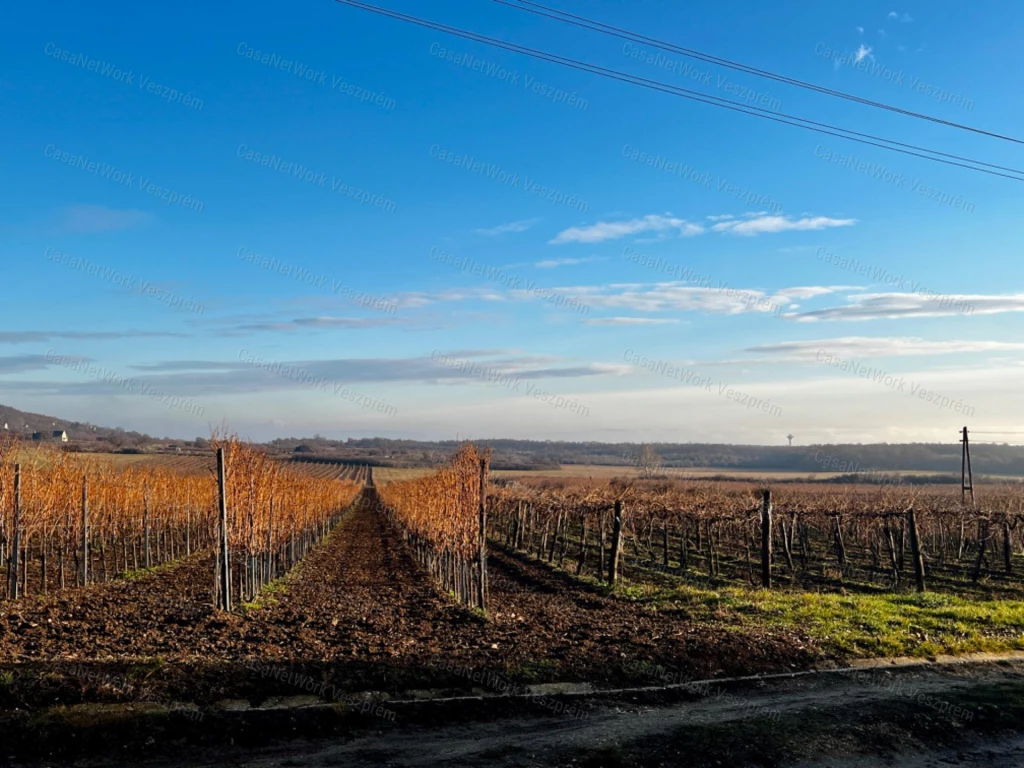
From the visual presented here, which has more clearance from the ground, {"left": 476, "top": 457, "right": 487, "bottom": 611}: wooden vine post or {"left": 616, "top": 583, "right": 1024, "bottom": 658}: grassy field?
{"left": 476, "top": 457, "right": 487, "bottom": 611}: wooden vine post

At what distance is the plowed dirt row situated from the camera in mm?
9234

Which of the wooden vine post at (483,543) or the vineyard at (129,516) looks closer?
the wooden vine post at (483,543)

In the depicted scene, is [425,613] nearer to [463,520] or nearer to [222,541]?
[463,520]

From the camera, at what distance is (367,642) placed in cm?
1116

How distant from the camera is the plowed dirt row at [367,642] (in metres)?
9.23

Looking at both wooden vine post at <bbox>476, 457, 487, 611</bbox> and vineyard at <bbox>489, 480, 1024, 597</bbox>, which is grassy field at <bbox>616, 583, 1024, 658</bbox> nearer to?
wooden vine post at <bbox>476, 457, 487, 611</bbox>

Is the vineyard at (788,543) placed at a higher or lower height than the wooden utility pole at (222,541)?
lower

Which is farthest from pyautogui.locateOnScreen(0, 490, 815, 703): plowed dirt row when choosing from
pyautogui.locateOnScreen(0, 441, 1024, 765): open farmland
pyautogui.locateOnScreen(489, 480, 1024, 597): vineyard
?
pyautogui.locateOnScreen(489, 480, 1024, 597): vineyard

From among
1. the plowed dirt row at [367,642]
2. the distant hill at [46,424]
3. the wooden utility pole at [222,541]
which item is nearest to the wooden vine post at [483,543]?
the plowed dirt row at [367,642]

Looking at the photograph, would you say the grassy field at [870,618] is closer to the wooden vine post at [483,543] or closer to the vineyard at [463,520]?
the wooden vine post at [483,543]

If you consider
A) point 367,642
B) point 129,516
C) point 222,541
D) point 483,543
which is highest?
point 222,541

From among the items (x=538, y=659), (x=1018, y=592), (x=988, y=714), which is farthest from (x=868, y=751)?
(x=1018, y=592)

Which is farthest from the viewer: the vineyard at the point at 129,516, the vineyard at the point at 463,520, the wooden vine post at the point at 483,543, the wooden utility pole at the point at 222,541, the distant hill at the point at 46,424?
the distant hill at the point at 46,424

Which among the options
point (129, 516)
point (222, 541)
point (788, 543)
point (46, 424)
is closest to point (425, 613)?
point (222, 541)
